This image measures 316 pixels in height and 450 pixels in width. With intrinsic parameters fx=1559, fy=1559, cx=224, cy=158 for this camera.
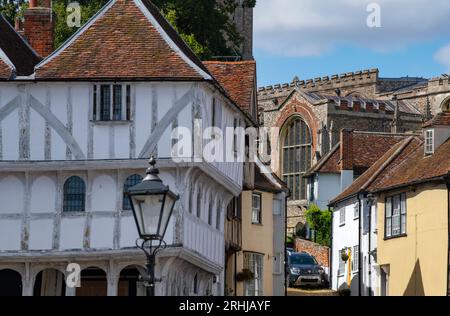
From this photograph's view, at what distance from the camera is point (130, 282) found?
148 ft

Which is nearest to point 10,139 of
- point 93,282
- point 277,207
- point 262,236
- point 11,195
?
point 11,195

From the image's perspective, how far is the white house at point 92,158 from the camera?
145 feet

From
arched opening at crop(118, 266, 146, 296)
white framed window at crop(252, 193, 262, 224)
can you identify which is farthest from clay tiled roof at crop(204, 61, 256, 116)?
arched opening at crop(118, 266, 146, 296)

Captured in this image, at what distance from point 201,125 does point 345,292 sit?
1986 centimetres

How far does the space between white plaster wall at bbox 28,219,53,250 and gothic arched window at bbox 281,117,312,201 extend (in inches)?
2388

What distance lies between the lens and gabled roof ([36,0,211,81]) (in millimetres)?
44562

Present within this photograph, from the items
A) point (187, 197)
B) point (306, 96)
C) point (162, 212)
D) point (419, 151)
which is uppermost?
point (306, 96)

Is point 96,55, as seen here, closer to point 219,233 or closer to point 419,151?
point 219,233

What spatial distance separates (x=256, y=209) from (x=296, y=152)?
48.9 meters

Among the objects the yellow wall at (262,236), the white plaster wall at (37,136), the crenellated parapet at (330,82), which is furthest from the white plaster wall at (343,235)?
the crenellated parapet at (330,82)

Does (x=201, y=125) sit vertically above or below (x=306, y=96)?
below

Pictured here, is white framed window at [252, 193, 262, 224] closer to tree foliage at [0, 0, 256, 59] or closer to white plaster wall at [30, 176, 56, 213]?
tree foliage at [0, 0, 256, 59]

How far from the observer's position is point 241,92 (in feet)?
172

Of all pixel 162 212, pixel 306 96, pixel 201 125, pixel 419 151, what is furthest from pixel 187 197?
pixel 306 96
